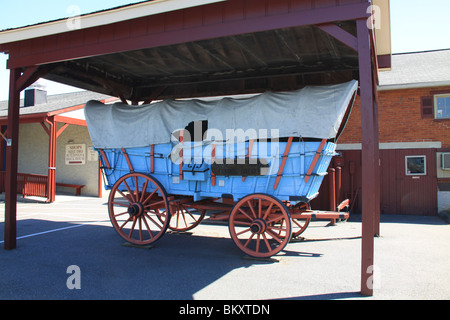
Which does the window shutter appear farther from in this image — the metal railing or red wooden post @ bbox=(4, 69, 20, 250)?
the metal railing

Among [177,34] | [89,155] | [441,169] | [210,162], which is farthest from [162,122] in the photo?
[89,155]

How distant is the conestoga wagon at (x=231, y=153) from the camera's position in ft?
17.9

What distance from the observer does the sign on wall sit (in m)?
16.1

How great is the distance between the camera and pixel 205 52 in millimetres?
6637

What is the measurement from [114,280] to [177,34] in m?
3.61

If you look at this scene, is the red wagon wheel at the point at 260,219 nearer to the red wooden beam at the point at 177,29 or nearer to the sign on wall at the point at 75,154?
the red wooden beam at the point at 177,29

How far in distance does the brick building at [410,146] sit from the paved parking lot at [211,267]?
325 cm

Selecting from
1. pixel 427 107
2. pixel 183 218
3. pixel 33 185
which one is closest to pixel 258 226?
pixel 183 218

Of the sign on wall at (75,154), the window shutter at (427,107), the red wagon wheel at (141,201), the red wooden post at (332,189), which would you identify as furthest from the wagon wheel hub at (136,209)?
the sign on wall at (75,154)

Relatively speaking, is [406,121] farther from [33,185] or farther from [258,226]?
[33,185]

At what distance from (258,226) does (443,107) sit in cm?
911

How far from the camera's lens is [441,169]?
1102cm
